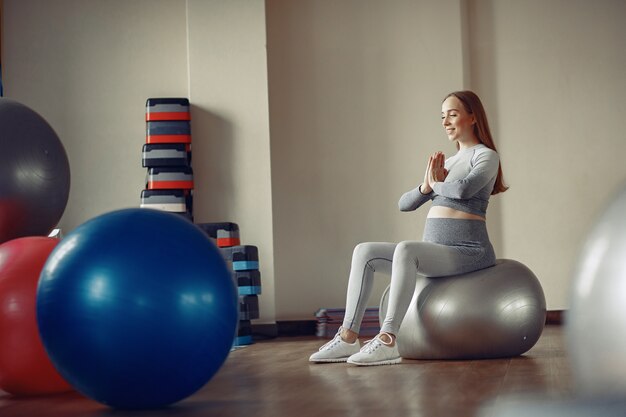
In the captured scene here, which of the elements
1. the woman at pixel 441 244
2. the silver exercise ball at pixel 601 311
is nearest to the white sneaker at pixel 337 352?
the woman at pixel 441 244

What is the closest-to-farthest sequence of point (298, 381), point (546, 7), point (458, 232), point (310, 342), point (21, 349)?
point (21, 349) → point (298, 381) → point (458, 232) → point (310, 342) → point (546, 7)

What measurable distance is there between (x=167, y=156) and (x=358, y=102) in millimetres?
1453

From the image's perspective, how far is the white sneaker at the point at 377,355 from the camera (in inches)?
140

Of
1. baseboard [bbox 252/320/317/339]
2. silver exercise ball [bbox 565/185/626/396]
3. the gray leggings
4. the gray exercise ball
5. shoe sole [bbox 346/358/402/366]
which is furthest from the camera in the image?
baseboard [bbox 252/320/317/339]

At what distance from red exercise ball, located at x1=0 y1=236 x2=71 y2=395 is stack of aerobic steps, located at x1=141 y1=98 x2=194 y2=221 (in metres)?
2.72

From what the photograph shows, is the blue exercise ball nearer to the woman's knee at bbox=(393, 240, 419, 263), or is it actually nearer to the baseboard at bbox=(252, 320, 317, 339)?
the woman's knee at bbox=(393, 240, 419, 263)

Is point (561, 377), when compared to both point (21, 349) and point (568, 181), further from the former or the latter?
point (568, 181)

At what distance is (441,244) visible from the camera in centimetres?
385

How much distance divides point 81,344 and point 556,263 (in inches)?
178

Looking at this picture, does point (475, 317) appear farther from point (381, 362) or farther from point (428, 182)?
point (428, 182)

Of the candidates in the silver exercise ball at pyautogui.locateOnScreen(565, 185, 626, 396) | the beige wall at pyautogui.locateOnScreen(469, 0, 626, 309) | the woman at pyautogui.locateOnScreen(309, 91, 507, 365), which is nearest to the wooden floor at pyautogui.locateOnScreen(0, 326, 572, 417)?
the woman at pyautogui.locateOnScreen(309, 91, 507, 365)

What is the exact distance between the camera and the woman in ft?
12.0

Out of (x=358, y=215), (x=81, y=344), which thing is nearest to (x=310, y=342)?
(x=358, y=215)

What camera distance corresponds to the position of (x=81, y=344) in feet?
7.87
